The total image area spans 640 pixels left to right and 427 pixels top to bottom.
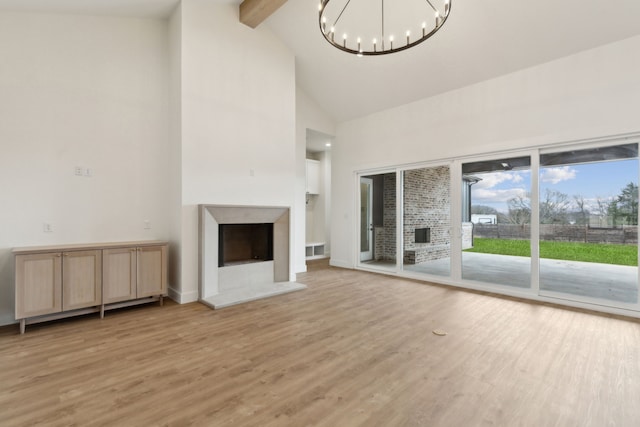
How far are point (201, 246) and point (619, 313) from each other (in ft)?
19.1

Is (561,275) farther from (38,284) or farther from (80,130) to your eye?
(80,130)

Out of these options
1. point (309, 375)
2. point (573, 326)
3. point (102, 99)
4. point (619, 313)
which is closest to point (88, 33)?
point (102, 99)

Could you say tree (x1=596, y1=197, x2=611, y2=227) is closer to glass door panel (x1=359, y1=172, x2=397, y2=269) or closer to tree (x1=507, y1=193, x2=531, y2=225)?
tree (x1=507, y1=193, x2=531, y2=225)

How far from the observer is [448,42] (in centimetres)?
453

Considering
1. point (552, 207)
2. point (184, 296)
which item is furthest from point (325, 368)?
point (552, 207)

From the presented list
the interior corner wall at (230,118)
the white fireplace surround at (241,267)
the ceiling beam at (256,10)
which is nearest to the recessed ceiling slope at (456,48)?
the ceiling beam at (256,10)

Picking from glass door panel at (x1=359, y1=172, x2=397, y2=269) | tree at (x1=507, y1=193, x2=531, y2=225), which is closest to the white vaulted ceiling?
glass door panel at (x1=359, y1=172, x2=397, y2=269)

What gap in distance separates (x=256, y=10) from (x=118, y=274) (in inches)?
172

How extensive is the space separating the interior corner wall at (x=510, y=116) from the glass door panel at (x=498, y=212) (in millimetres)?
449

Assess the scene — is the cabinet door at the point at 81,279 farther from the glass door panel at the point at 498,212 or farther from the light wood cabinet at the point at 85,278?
the glass door panel at the point at 498,212

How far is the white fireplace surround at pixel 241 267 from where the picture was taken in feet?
14.4

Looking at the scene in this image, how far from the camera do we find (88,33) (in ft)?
13.4

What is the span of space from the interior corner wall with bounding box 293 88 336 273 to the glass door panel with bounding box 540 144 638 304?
4.34 m

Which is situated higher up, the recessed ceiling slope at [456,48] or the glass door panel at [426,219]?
the recessed ceiling slope at [456,48]
